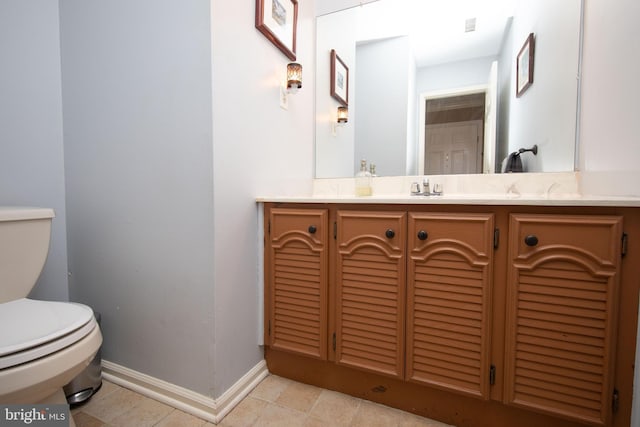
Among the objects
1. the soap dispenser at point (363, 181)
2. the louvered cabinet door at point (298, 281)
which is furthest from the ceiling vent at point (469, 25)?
the louvered cabinet door at point (298, 281)

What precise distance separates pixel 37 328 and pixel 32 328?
1 cm

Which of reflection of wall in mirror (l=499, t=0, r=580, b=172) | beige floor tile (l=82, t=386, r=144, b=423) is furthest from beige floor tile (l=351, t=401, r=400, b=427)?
reflection of wall in mirror (l=499, t=0, r=580, b=172)

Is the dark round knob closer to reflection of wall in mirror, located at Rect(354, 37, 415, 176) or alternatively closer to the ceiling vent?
reflection of wall in mirror, located at Rect(354, 37, 415, 176)

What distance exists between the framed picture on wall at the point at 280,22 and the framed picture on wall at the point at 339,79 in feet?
1.10

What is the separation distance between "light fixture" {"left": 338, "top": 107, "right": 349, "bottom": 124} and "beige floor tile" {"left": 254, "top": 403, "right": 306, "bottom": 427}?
5.16 feet

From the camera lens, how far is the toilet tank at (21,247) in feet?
3.38

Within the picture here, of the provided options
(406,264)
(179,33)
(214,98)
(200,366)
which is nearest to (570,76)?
(406,264)

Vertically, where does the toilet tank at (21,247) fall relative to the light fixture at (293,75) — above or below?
below

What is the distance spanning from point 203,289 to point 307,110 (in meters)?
1.19

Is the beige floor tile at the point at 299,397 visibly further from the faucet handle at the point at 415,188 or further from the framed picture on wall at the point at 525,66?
the framed picture on wall at the point at 525,66

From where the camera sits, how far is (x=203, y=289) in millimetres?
1120

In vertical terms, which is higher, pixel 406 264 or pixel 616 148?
pixel 616 148

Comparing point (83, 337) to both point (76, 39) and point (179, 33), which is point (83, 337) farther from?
point (76, 39)

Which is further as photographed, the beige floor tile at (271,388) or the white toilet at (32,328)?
the beige floor tile at (271,388)
